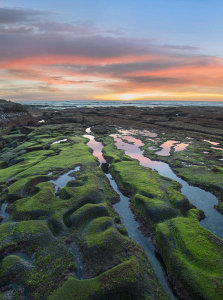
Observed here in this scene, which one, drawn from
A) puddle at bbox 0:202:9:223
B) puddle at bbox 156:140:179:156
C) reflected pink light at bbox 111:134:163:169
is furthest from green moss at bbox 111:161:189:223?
puddle at bbox 0:202:9:223

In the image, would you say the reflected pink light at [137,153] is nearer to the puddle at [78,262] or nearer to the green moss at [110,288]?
the puddle at [78,262]

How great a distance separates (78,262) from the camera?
1049cm

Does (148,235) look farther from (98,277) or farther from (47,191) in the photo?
(47,191)

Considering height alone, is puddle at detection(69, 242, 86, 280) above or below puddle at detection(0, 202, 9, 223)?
above

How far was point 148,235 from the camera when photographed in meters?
13.3

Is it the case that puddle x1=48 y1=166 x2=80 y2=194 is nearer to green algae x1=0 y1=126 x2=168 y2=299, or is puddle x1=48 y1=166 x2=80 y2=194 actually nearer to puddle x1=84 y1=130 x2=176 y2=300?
green algae x1=0 y1=126 x2=168 y2=299

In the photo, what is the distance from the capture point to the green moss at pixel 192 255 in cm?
896

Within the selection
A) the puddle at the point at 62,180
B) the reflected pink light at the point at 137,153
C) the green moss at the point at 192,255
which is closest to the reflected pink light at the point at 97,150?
the reflected pink light at the point at 137,153

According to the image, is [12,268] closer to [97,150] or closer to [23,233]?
[23,233]

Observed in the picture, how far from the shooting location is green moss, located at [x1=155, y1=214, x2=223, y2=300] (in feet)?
29.4

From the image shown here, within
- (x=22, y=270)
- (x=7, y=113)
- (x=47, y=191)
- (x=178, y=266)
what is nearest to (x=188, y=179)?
(x=178, y=266)

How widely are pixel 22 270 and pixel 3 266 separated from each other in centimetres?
109

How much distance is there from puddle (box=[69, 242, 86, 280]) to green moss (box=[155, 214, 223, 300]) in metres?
4.83

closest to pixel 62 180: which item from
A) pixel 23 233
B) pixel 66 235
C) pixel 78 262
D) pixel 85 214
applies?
pixel 85 214
